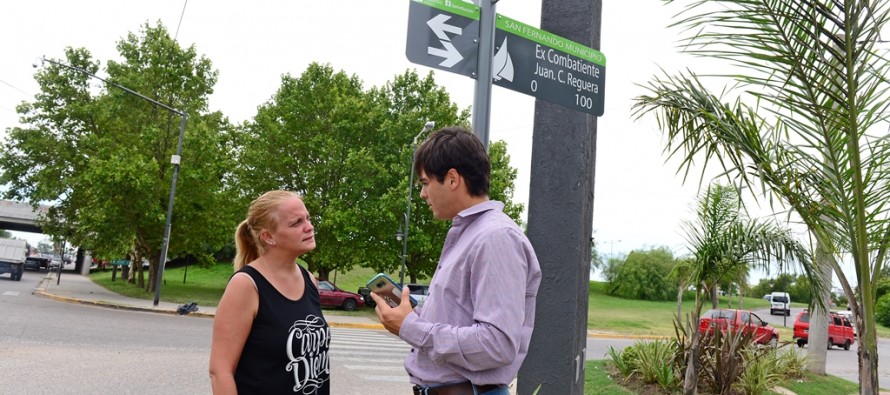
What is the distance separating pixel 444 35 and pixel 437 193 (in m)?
1.48

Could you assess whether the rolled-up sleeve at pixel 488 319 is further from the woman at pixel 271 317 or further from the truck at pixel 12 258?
the truck at pixel 12 258


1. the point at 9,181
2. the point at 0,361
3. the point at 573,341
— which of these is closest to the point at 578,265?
the point at 573,341

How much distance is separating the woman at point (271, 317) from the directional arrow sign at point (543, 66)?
4.50ft

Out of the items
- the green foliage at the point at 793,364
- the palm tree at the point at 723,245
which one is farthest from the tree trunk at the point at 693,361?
the green foliage at the point at 793,364

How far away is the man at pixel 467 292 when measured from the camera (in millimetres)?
1761

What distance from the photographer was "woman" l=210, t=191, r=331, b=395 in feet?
7.82

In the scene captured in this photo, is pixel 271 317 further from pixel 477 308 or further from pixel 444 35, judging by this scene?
pixel 444 35

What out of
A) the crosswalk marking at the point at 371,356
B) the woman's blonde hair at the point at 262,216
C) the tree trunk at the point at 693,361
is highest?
the woman's blonde hair at the point at 262,216

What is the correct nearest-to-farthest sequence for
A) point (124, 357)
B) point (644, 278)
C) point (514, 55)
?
point (514, 55), point (124, 357), point (644, 278)

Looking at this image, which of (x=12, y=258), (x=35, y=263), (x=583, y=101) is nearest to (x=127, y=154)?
(x=12, y=258)

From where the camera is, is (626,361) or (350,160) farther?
(350,160)

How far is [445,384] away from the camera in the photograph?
1916mm

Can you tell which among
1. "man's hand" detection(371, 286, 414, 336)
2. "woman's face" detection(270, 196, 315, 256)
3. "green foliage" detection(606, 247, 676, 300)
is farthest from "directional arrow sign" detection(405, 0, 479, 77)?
"green foliage" detection(606, 247, 676, 300)

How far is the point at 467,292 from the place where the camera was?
1.87m
